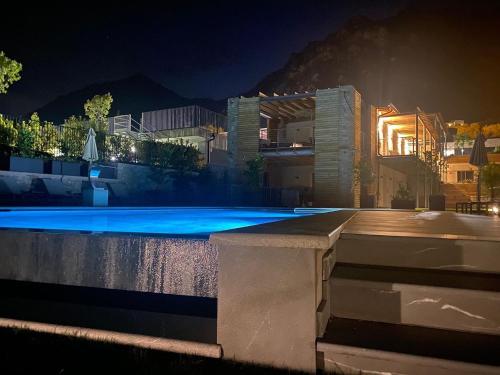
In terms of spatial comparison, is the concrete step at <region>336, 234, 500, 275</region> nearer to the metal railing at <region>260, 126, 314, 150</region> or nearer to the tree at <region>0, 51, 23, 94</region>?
the tree at <region>0, 51, 23, 94</region>

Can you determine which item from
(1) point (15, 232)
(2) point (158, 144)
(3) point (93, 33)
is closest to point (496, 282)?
(1) point (15, 232)

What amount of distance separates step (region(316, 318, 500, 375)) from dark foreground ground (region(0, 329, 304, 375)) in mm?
Result: 320

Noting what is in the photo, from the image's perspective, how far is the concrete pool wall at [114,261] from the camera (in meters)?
2.55

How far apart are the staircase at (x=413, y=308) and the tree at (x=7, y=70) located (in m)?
16.9

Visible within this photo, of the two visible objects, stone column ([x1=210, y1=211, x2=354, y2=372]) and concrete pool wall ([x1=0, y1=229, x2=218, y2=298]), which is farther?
concrete pool wall ([x1=0, y1=229, x2=218, y2=298])

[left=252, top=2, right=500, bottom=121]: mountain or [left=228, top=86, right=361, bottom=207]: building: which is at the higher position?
[left=252, top=2, right=500, bottom=121]: mountain

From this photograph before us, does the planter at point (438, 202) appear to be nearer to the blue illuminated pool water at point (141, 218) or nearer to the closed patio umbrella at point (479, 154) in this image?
the closed patio umbrella at point (479, 154)

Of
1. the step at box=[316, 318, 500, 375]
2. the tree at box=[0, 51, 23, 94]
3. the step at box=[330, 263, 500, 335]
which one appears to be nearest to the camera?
the step at box=[316, 318, 500, 375]

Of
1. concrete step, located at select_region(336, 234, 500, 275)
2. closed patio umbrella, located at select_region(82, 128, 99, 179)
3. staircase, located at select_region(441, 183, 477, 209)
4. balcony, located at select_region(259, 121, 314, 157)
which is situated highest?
balcony, located at select_region(259, 121, 314, 157)

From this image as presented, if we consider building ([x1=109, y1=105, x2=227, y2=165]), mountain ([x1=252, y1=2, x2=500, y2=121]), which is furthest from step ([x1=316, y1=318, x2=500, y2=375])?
mountain ([x1=252, y1=2, x2=500, y2=121])

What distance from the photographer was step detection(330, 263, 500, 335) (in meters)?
2.07

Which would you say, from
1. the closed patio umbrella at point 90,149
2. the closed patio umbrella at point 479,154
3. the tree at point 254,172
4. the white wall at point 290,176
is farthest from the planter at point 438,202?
the closed patio umbrella at point 90,149

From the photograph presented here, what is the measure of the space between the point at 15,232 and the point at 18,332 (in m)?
0.87

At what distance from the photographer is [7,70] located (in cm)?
1480
